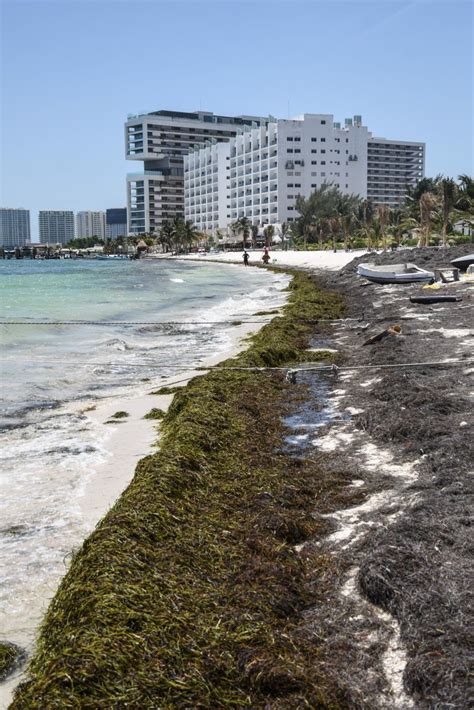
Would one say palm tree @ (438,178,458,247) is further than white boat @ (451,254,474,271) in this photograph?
Yes

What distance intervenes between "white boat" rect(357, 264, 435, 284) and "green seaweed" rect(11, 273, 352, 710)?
23.6 metres

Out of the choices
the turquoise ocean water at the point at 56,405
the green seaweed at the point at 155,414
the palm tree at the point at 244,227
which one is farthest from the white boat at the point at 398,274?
the palm tree at the point at 244,227

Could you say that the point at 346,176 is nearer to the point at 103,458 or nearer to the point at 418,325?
the point at 418,325

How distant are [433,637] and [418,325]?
13298mm

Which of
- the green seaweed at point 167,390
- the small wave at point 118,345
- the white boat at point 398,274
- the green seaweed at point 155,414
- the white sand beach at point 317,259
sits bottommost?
the green seaweed at point 155,414

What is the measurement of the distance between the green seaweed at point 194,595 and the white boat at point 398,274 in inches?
928

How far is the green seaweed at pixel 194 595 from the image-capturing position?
3.32 metres

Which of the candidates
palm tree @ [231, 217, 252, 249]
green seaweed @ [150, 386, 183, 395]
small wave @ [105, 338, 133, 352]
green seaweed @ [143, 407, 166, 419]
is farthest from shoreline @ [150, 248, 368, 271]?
green seaweed @ [143, 407, 166, 419]

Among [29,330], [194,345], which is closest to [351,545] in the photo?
[194,345]

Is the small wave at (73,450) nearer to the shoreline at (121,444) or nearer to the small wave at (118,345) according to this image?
the shoreline at (121,444)

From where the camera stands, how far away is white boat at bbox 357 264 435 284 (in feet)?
96.6

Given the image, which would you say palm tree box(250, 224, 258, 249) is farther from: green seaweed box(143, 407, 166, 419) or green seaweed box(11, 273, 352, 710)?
green seaweed box(11, 273, 352, 710)

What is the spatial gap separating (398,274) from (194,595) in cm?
2720

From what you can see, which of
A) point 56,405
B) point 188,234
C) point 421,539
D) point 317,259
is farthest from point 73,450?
point 188,234
